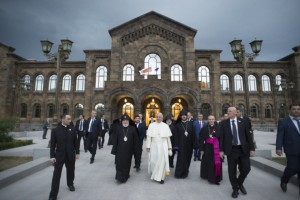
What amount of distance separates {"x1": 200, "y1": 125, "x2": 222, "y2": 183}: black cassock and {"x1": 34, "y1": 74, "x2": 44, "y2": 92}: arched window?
1206 inches

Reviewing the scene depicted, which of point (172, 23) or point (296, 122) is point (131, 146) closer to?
point (296, 122)

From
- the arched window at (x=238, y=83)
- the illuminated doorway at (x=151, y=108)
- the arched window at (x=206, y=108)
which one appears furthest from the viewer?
the arched window at (x=238, y=83)

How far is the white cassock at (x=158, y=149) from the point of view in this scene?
588 cm

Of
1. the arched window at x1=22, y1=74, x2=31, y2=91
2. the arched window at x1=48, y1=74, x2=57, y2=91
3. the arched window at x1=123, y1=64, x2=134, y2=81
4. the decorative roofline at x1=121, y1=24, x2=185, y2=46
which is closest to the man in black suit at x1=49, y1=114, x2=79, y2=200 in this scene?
the arched window at x1=22, y1=74, x2=31, y2=91

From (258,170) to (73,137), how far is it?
22.4 ft

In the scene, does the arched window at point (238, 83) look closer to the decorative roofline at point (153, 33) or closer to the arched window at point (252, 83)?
the arched window at point (252, 83)

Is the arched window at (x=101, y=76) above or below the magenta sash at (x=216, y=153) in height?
above

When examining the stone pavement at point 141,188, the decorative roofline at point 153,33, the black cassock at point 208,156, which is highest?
the decorative roofline at point 153,33

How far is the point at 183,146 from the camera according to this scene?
663 centimetres

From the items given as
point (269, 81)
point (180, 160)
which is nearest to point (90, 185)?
point (180, 160)

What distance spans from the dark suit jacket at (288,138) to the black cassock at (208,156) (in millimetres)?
1704

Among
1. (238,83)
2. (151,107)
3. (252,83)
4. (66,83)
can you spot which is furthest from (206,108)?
(66,83)

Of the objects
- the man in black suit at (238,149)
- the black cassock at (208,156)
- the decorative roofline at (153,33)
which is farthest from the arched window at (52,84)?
the man in black suit at (238,149)

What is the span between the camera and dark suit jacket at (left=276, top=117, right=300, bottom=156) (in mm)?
4680
